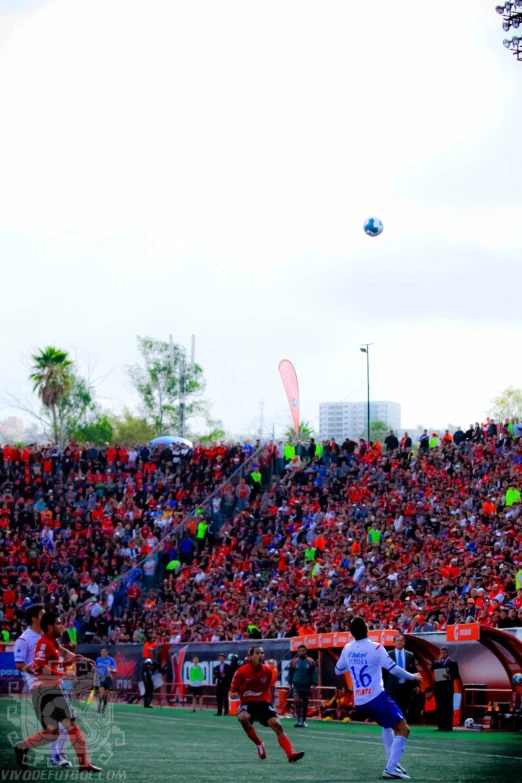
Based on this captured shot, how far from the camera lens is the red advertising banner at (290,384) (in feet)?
162

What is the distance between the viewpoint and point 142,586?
3659cm

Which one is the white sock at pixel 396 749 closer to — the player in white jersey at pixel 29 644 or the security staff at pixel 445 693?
the player in white jersey at pixel 29 644

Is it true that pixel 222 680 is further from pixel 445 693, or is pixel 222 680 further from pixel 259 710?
pixel 259 710

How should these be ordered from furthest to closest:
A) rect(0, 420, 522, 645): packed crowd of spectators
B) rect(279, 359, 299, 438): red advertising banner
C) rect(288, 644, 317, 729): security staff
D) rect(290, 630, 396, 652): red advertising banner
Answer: rect(279, 359, 299, 438): red advertising banner → rect(0, 420, 522, 645): packed crowd of spectators → rect(288, 644, 317, 729): security staff → rect(290, 630, 396, 652): red advertising banner

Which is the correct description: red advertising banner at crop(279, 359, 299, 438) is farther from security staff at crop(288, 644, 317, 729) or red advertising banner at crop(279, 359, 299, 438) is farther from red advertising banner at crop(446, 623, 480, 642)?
red advertising banner at crop(446, 623, 480, 642)

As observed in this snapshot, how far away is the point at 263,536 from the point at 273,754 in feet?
63.6

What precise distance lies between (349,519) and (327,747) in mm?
16200

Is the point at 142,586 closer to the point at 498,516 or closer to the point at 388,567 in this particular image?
the point at 388,567

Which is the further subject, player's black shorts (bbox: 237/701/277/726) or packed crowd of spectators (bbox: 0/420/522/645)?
packed crowd of spectators (bbox: 0/420/522/645)

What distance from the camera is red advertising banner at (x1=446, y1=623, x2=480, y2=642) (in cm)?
→ 2088

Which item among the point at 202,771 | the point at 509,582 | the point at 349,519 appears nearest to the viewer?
the point at 202,771

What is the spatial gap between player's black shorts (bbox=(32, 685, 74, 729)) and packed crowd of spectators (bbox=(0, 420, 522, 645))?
38.1 feet

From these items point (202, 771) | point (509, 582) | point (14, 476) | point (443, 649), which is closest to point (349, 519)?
point (509, 582)

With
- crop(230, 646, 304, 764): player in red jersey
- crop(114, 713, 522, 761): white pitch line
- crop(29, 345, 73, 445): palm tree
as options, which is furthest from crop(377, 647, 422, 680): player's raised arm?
crop(29, 345, 73, 445): palm tree
